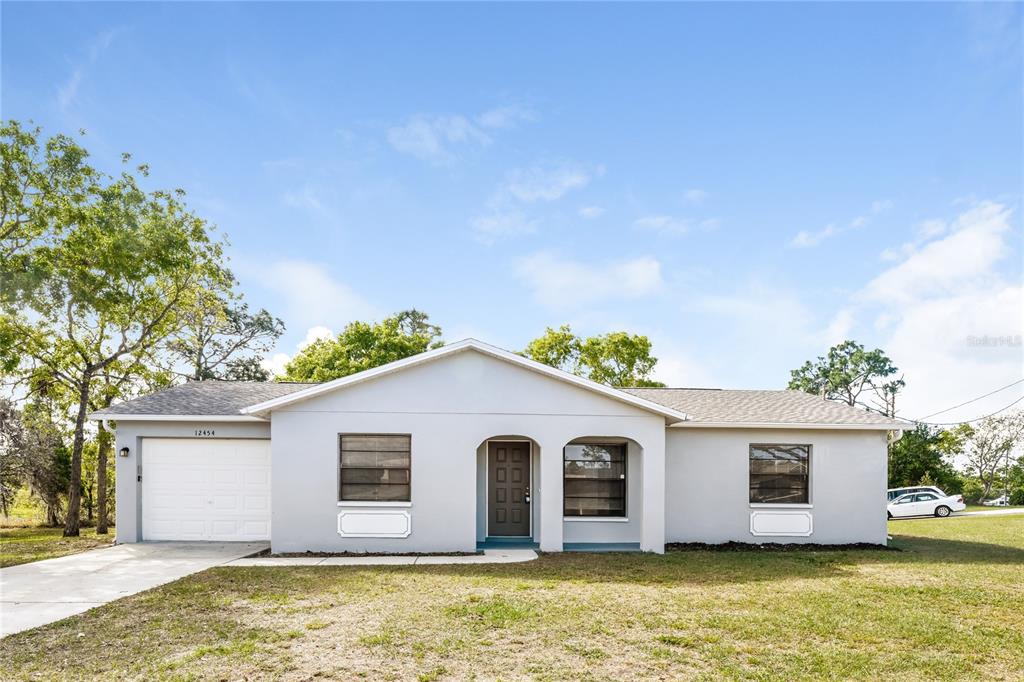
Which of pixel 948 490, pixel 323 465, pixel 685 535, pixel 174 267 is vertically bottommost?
pixel 948 490

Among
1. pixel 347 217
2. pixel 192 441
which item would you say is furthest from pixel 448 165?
pixel 192 441

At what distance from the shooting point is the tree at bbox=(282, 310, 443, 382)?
33062 mm

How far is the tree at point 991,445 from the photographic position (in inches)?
1774

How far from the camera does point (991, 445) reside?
45875 millimetres

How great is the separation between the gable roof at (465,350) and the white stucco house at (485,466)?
0.04 metres

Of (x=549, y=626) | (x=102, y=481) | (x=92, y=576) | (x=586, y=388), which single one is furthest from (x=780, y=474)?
(x=102, y=481)

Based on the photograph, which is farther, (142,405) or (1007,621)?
(142,405)

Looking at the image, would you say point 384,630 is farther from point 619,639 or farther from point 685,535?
point 685,535

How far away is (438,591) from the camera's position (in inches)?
360

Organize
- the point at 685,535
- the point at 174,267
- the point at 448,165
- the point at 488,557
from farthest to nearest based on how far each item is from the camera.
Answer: the point at 448,165 → the point at 174,267 → the point at 685,535 → the point at 488,557

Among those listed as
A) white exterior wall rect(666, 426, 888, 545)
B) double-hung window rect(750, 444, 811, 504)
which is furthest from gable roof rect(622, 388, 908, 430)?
double-hung window rect(750, 444, 811, 504)

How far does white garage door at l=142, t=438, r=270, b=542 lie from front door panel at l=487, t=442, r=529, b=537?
5.00 metres

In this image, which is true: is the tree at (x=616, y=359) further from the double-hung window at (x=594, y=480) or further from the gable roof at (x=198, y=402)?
the double-hung window at (x=594, y=480)

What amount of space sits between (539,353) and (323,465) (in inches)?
948
